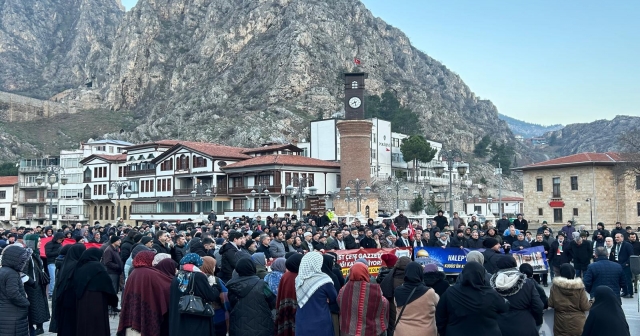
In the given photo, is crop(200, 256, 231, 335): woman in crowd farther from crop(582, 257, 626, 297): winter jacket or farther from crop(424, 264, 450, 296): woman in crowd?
crop(582, 257, 626, 297): winter jacket

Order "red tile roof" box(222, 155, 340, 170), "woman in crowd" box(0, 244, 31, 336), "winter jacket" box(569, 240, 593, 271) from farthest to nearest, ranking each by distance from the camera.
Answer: "red tile roof" box(222, 155, 340, 170)
"winter jacket" box(569, 240, 593, 271)
"woman in crowd" box(0, 244, 31, 336)

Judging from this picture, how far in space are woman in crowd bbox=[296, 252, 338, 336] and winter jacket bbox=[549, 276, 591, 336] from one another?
3078 millimetres

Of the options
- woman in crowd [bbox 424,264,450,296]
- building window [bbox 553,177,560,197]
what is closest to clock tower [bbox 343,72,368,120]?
building window [bbox 553,177,560,197]

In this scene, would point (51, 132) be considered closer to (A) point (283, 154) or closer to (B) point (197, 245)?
(A) point (283, 154)

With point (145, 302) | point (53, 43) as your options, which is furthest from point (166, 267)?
point (53, 43)

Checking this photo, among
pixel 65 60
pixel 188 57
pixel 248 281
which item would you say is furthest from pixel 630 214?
pixel 65 60

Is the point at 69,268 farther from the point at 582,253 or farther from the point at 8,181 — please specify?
the point at 8,181

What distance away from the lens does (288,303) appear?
7.71 m

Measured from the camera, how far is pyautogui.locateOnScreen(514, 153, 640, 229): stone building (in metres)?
43.6

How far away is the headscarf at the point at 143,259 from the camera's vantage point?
783cm

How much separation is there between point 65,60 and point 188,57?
55.4 metres

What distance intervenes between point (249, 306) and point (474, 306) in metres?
2.92

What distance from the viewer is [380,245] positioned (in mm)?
16531

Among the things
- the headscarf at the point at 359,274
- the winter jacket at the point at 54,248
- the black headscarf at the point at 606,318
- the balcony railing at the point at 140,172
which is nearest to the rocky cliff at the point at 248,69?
the balcony railing at the point at 140,172
